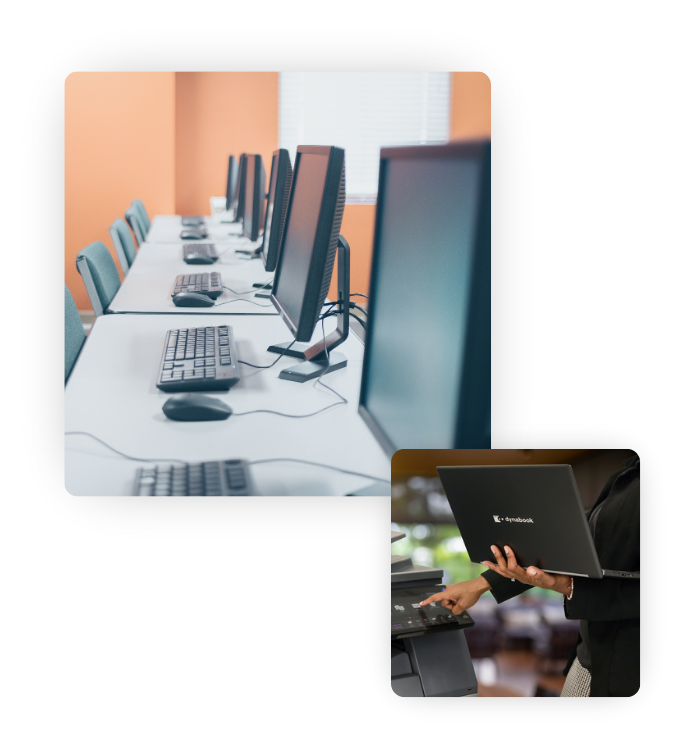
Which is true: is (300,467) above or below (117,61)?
below

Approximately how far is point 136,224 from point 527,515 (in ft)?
4.91

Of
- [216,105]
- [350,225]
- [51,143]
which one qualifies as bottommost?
[350,225]

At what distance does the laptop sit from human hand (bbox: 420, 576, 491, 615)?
100 millimetres

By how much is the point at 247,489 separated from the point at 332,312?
0.49 metres

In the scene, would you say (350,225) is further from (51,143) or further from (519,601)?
(519,601)

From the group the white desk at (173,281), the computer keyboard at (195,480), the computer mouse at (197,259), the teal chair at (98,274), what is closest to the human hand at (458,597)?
the computer keyboard at (195,480)

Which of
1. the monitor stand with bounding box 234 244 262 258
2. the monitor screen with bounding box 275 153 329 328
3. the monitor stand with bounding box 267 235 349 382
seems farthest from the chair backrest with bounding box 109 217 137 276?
the monitor stand with bounding box 267 235 349 382

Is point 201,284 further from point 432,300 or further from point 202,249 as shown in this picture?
point 432,300

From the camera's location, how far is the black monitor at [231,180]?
1773mm

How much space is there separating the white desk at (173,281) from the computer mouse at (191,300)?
0.02 m

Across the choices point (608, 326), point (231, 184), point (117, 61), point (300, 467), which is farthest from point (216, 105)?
point (608, 326)

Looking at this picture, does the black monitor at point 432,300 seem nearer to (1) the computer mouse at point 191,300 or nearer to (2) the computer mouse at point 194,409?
(2) the computer mouse at point 194,409

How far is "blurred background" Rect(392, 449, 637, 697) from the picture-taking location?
107 centimetres

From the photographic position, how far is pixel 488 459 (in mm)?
1060
